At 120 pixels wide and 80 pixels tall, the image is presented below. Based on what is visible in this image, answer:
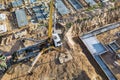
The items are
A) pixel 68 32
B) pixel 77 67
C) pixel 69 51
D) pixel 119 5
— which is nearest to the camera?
pixel 77 67

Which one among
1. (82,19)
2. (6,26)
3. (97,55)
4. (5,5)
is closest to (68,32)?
(82,19)

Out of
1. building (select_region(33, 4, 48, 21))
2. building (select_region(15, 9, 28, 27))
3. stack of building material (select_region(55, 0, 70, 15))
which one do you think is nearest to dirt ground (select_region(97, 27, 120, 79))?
stack of building material (select_region(55, 0, 70, 15))

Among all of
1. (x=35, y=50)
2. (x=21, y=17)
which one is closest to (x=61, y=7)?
(x=21, y=17)

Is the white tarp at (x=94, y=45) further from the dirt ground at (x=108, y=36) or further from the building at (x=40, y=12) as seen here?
the building at (x=40, y=12)

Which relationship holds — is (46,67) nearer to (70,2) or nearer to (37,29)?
(37,29)

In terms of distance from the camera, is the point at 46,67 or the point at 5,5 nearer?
the point at 46,67

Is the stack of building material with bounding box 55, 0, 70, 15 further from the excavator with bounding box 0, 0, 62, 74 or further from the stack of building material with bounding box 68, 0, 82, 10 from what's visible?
the excavator with bounding box 0, 0, 62, 74

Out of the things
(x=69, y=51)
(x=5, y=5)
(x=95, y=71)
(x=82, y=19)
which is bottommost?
(x=95, y=71)

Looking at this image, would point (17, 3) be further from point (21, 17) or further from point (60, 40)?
point (60, 40)

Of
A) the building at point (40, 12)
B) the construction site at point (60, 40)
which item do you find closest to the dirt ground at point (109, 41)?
the construction site at point (60, 40)
